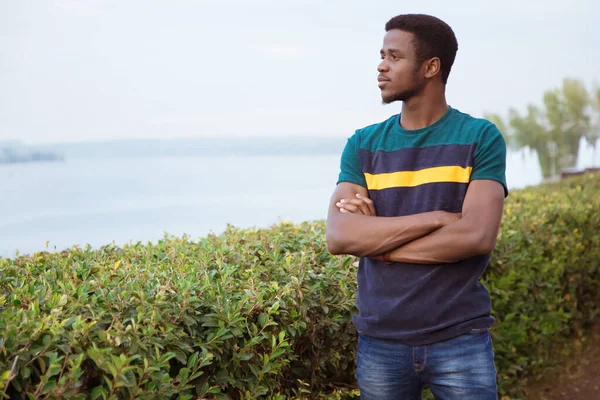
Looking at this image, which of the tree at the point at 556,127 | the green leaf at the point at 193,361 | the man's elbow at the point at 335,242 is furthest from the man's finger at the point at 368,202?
the tree at the point at 556,127

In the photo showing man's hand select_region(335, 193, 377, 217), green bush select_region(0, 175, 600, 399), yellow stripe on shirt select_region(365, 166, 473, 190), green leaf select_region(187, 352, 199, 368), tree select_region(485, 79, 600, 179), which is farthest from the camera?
tree select_region(485, 79, 600, 179)

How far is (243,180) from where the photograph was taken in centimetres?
5856

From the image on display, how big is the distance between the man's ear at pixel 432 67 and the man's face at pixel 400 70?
27 mm

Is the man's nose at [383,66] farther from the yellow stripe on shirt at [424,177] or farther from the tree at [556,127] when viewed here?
the tree at [556,127]

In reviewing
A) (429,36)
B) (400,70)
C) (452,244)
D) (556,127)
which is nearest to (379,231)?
(452,244)

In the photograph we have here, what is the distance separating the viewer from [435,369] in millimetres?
2465

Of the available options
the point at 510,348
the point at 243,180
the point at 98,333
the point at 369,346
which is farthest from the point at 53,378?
the point at 243,180

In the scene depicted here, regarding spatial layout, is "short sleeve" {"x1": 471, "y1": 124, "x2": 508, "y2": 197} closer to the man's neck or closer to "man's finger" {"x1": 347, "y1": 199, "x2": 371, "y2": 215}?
the man's neck

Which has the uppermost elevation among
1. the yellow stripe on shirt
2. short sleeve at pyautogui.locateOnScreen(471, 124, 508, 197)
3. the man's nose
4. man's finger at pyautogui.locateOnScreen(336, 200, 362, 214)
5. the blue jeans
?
the man's nose

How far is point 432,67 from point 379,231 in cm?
A: 66

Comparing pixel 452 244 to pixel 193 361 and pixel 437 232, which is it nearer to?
pixel 437 232

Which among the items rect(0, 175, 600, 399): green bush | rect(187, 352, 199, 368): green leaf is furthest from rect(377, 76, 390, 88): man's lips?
rect(187, 352, 199, 368): green leaf

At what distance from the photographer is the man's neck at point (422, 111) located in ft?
8.75

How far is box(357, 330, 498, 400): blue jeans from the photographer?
245 centimetres
